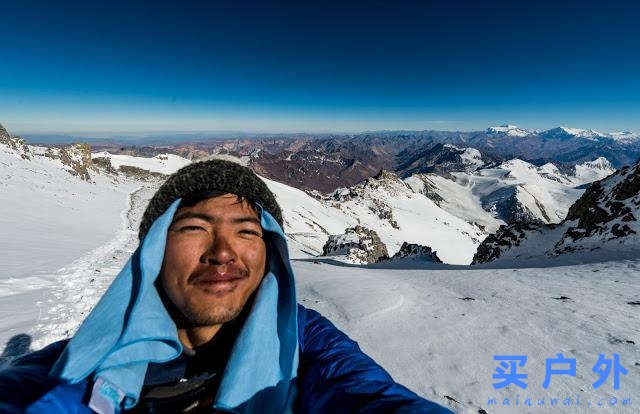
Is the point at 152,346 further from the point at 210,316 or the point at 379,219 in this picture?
the point at 379,219

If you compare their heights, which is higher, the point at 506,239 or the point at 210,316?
the point at 210,316

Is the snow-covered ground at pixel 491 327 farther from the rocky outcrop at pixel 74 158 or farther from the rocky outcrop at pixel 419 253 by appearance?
the rocky outcrop at pixel 74 158

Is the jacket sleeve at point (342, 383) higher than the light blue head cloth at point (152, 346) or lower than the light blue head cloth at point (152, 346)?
lower

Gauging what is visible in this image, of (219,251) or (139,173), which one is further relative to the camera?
(139,173)

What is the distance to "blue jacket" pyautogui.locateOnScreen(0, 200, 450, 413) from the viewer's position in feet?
5.37

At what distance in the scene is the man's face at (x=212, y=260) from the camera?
6.75ft

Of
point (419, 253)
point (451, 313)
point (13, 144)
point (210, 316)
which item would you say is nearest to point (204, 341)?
point (210, 316)

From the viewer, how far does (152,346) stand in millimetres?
1880

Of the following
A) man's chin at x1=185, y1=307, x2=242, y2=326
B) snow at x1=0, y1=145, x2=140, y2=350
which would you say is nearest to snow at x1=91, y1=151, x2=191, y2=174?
snow at x1=0, y1=145, x2=140, y2=350

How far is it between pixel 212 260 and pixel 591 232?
16.2 m

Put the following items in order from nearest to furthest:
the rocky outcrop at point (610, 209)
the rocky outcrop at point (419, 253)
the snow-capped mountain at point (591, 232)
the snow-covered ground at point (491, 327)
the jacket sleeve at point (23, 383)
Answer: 1. the jacket sleeve at point (23, 383)
2. the snow-covered ground at point (491, 327)
3. the snow-capped mountain at point (591, 232)
4. the rocky outcrop at point (610, 209)
5. the rocky outcrop at point (419, 253)

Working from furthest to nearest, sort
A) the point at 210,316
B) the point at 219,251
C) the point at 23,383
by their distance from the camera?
the point at 219,251, the point at 210,316, the point at 23,383

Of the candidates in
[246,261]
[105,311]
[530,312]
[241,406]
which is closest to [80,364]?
[105,311]

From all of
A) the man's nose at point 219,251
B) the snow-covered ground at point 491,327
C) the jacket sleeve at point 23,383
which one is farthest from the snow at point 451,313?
the jacket sleeve at point 23,383
